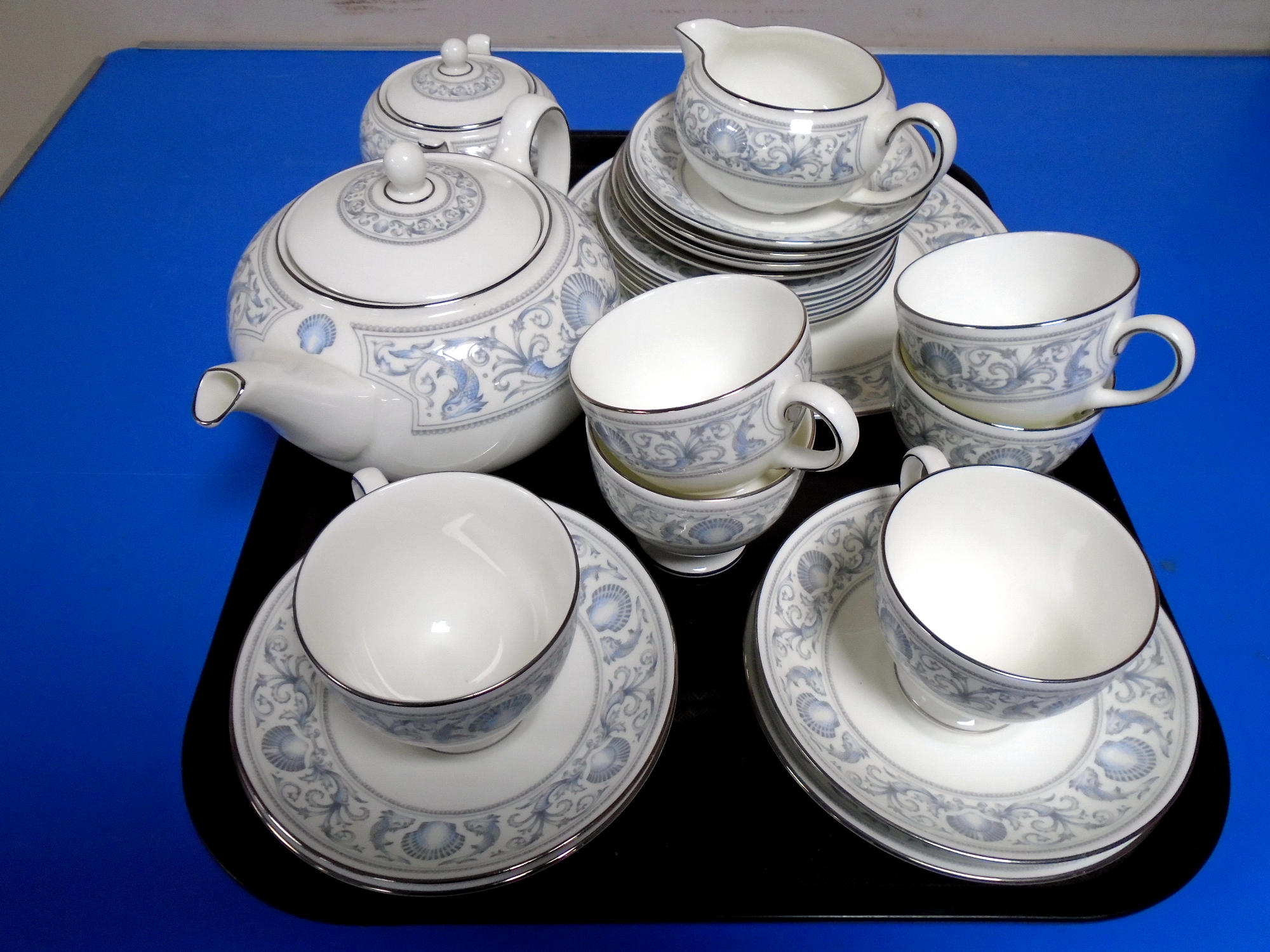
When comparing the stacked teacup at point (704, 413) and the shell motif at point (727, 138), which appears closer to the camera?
the stacked teacup at point (704, 413)

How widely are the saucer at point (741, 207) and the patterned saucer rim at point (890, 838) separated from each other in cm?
34

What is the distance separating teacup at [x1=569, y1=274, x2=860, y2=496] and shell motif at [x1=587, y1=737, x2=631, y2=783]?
0.18 meters

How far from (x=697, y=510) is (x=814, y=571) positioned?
11 cm

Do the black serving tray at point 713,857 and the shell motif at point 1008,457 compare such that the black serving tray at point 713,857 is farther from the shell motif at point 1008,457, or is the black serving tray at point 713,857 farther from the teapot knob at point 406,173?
the teapot knob at point 406,173

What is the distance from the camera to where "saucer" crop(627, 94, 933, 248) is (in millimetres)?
749

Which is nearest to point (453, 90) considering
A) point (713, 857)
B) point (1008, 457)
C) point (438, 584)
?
point (438, 584)

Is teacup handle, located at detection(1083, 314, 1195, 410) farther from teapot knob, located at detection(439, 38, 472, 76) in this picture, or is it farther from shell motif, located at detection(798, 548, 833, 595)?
teapot knob, located at detection(439, 38, 472, 76)

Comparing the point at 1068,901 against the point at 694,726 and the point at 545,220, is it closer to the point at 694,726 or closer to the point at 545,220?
the point at 694,726

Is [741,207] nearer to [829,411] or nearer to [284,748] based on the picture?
[829,411]

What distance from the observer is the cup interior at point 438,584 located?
0.58 m

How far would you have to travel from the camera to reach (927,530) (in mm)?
616

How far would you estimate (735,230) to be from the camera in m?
0.76

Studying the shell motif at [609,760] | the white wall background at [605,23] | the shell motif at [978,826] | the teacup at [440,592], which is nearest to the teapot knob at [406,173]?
the teacup at [440,592]

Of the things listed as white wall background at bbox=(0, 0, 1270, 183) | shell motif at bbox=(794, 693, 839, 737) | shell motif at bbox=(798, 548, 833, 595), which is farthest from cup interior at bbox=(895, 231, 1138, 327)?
white wall background at bbox=(0, 0, 1270, 183)
